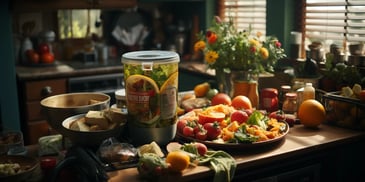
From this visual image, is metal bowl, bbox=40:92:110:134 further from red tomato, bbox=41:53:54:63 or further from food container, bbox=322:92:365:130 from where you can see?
red tomato, bbox=41:53:54:63

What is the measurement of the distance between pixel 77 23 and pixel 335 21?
7.76 feet

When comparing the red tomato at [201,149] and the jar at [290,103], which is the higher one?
the jar at [290,103]

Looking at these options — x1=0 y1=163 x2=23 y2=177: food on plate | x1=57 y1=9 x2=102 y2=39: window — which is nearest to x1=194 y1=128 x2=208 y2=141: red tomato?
x1=0 y1=163 x2=23 y2=177: food on plate

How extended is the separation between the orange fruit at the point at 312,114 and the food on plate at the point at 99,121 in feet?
2.74

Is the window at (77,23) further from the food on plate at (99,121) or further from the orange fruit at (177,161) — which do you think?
the orange fruit at (177,161)

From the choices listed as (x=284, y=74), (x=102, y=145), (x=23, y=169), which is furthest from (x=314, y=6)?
(x=23, y=169)

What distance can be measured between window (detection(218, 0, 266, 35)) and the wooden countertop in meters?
1.68

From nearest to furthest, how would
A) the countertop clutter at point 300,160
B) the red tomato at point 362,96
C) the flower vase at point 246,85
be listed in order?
the countertop clutter at point 300,160
the red tomato at point 362,96
the flower vase at point 246,85

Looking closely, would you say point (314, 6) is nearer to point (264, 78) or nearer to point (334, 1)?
point (334, 1)

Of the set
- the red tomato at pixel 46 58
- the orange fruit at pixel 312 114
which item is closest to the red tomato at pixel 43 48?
the red tomato at pixel 46 58

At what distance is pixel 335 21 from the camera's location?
9.19 ft

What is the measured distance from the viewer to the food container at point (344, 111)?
1.94m

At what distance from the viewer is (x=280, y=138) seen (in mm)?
1726

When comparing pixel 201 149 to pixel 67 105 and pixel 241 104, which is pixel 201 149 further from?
pixel 67 105
